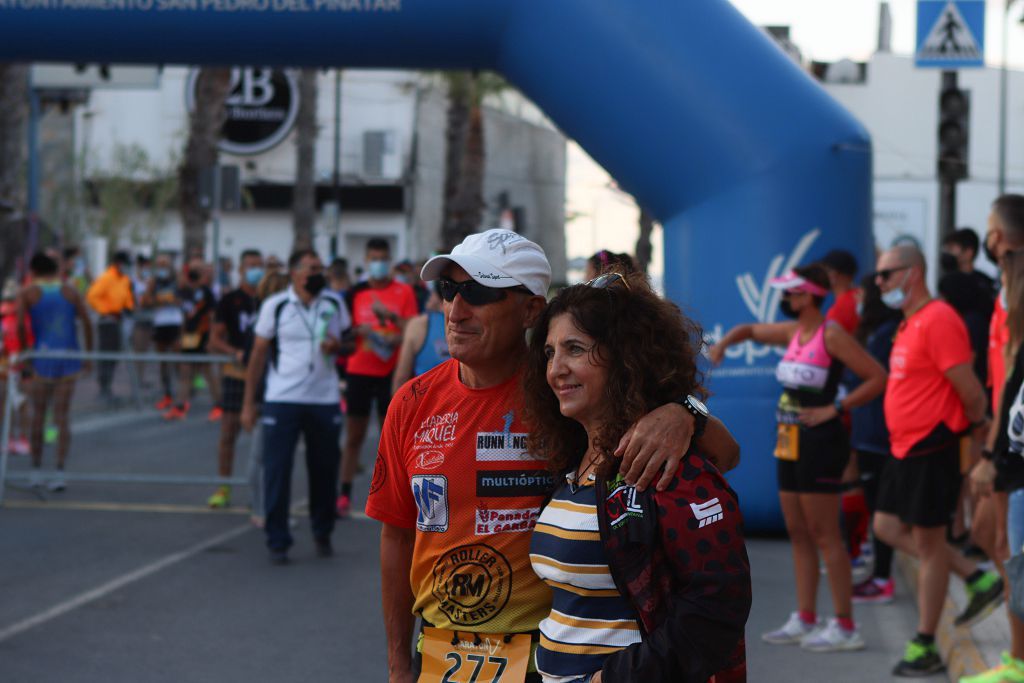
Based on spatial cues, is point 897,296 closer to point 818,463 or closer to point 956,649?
point 818,463

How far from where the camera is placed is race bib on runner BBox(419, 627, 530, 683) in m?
3.02

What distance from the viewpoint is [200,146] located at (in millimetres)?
24500

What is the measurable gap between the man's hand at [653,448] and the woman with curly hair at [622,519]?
2 centimetres

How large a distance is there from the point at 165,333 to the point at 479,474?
17549 mm

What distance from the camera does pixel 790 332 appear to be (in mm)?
7766

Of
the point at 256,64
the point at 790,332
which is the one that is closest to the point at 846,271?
the point at 790,332

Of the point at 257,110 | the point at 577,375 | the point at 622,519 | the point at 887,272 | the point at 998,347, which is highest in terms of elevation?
the point at 257,110

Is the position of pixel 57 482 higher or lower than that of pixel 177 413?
lower

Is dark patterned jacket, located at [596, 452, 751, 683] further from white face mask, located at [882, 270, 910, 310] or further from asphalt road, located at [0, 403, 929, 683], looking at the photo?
white face mask, located at [882, 270, 910, 310]

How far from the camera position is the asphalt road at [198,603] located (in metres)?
6.49

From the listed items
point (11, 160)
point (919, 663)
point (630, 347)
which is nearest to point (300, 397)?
point (919, 663)

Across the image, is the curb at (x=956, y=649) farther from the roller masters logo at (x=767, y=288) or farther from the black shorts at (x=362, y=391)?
the black shorts at (x=362, y=391)

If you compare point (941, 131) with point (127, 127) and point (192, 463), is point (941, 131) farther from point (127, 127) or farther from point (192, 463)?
point (127, 127)

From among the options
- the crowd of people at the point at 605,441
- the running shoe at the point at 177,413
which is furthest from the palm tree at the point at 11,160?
the crowd of people at the point at 605,441
